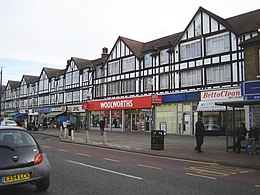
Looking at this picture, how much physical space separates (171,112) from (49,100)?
30715mm

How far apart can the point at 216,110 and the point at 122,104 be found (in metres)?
13.1

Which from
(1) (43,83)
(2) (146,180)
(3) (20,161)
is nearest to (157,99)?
(2) (146,180)

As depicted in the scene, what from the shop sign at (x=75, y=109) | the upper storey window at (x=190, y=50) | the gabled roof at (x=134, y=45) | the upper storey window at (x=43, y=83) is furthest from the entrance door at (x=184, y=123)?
the upper storey window at (x=43, y=83)

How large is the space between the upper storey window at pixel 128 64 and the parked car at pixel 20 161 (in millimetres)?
28629

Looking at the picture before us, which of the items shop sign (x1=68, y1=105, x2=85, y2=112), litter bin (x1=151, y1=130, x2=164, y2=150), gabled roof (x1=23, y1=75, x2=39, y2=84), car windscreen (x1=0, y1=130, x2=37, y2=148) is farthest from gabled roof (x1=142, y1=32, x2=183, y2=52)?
gabled roof (x1=23, y1=75, x2=39, y2=84)

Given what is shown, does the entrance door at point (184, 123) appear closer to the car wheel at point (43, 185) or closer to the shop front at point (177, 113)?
the shop front at point (177, 113)

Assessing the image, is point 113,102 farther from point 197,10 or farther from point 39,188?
point 39,188

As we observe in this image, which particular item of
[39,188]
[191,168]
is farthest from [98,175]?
[191,168]

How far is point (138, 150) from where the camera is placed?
15.5 m

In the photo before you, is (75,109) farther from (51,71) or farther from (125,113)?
(51,71)

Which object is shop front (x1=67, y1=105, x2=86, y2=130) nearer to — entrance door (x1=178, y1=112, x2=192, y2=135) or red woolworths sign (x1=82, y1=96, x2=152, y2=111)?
red woolworths sign (x1=82, y1=96, x2=152, y2=111)

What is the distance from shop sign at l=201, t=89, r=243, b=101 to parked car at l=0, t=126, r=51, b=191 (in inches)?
802

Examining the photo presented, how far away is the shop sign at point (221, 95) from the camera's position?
2384 centimetres

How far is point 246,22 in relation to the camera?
25.5m
